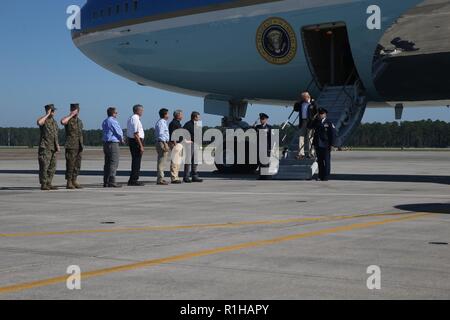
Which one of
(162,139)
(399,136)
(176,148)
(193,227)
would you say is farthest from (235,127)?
(399,136)

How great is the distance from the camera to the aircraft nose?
55.2 feet

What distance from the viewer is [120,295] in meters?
5.00

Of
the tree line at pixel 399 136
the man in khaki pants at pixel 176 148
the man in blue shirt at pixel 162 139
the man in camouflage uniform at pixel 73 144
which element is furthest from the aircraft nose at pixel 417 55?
the tree line at pixel 399 136

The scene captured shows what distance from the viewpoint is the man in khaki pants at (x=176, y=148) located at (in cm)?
1783

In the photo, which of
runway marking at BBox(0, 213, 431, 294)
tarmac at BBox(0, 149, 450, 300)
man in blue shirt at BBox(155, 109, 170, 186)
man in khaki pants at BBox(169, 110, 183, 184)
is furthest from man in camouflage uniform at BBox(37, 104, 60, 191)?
runway marking at BBox(0, 213, 431, 294)

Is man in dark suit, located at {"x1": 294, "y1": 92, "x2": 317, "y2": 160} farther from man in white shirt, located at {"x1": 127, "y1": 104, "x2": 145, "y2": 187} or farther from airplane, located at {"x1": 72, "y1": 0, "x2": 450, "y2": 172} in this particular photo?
man in white shirt, located at {"x1": 127, "y1": 104, "x2": 145, "y2": 187}

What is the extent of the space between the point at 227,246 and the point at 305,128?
40.5 feet

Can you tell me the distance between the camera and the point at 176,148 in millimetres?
18016

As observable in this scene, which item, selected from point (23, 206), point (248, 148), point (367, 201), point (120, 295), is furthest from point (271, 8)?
point (120, 295)

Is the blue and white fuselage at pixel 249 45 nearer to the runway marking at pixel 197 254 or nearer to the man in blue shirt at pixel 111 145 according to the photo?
the man in blue shirt at pixel 111 145

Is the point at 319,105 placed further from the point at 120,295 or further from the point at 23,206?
the point at 120,295

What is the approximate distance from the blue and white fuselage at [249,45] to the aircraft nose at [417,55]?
0.02 metres

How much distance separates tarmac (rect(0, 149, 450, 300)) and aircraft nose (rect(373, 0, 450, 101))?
17.3 feet
